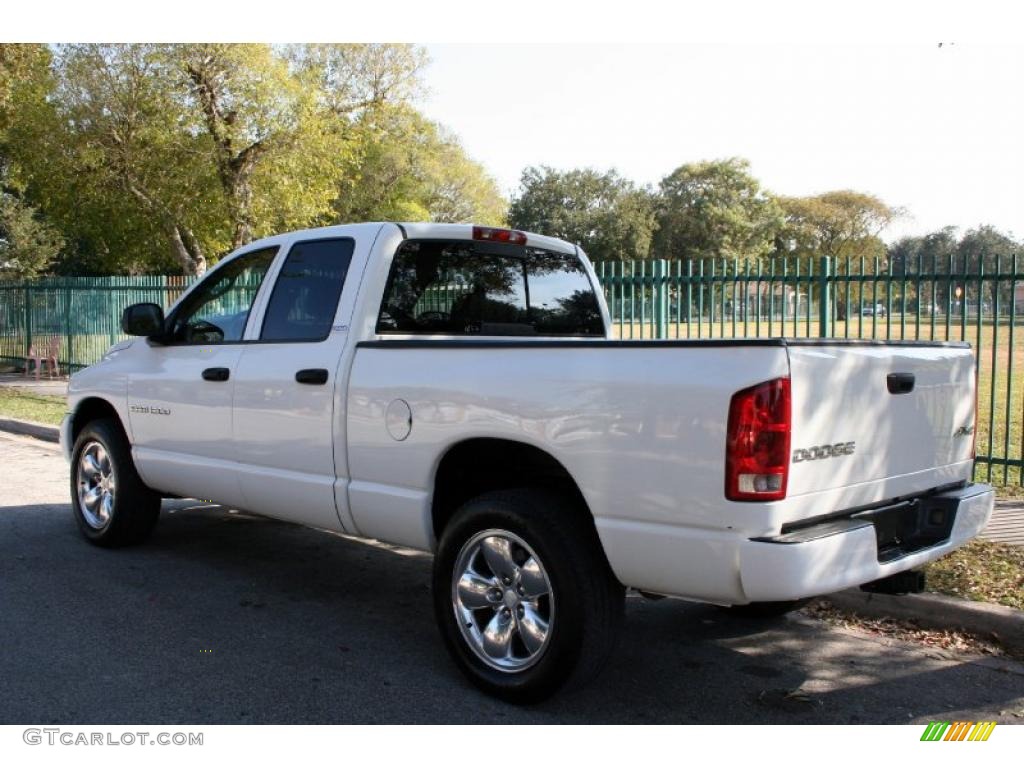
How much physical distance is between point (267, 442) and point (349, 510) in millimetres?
725

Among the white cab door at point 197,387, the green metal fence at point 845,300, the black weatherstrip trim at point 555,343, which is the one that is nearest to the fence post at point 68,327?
the green metal fence at point 845,300

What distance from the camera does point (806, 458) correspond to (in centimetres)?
337

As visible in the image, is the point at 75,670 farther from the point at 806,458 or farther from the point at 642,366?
the point at 806,458

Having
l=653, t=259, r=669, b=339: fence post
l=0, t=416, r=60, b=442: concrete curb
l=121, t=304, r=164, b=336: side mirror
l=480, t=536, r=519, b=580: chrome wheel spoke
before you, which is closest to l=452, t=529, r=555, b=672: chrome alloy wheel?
l=480, t=536, r=519, b=580: chrome wheel spoke

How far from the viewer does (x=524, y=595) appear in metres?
3.92

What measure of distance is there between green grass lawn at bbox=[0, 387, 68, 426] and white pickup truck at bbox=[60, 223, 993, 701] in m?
7.67

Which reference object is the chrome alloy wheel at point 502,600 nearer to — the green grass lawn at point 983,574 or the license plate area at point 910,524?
the license plate area at point 910,524

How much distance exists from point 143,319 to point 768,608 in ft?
13.3

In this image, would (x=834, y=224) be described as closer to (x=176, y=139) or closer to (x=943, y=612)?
(x=176, y=139)

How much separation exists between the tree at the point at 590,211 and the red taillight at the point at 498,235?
230ft

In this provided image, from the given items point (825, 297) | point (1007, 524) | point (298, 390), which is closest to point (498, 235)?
point (298, 390)

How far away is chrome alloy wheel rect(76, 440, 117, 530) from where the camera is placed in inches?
250

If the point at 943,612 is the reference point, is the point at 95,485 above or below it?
above

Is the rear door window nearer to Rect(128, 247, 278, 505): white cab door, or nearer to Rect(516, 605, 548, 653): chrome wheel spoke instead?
Rect(128, 247, 278, 505): white cab door
